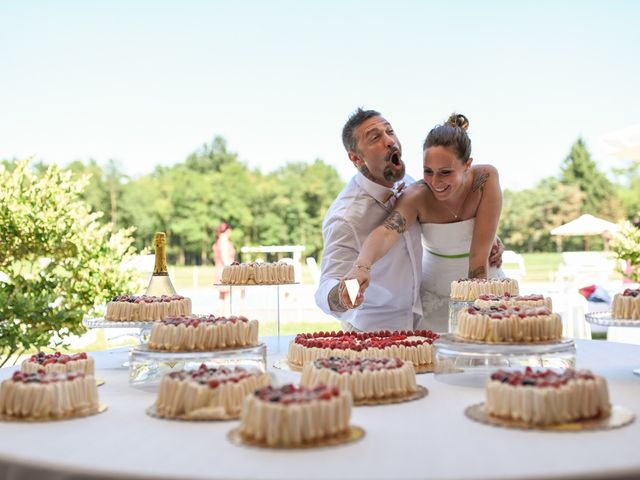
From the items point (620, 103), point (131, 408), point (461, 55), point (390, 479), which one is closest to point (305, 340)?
point (131, 408)

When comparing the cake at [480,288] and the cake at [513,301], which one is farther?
the cake at [480,288]

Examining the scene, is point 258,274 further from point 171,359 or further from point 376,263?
point 171,359

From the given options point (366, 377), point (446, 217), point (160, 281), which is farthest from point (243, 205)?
point (366, 377)

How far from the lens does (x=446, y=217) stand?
14.4 ft

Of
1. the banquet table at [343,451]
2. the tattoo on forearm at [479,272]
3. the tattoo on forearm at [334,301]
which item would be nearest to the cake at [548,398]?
the banquet table at [343,451]

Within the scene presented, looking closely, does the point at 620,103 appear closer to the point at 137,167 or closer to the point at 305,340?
the point at 137,167

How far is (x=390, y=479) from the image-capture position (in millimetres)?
1641

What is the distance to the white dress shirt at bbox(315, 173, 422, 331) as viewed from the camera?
4531mm

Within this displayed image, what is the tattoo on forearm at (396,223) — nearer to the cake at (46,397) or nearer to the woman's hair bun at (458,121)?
the woman's hair bun at (458,121)

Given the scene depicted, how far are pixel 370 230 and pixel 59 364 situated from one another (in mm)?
2304

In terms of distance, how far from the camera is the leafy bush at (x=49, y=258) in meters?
5.25

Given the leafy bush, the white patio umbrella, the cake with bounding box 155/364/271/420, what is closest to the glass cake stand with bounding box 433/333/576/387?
the cake with bounding box 155/364/271/420

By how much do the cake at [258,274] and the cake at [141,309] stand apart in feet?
2.10

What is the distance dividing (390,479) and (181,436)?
25.4 inches
